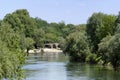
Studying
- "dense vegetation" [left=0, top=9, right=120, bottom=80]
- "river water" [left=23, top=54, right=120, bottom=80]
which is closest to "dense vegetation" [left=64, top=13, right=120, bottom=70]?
"dense vegetation" [left=0, top=9, right=120, bottom=80]

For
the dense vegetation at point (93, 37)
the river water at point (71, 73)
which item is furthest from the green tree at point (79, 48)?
the river water at point (71, 73)

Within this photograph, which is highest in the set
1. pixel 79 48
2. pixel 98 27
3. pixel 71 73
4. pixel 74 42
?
pixel 98 27

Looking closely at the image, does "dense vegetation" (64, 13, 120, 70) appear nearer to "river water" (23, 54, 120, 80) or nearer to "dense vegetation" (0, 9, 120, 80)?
"dense vegetation" (0, 9, 120, 80)

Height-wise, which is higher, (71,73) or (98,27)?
(98,27)

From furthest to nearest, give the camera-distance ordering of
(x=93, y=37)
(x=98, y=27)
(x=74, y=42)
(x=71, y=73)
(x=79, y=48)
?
(x=74, y=42), (x=93, y=37), (x=98, y=27), (x=79, y=48), (x=71, y=73)

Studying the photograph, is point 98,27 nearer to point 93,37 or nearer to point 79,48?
point 93,37

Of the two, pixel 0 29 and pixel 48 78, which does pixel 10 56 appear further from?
pixel 48 78

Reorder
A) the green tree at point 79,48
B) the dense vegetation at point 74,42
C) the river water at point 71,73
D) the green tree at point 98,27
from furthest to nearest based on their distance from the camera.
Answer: the green tree at point 79,48 → the green tree at point 98,27 → the river water at point 71,73 → the dense vegetation at point 74,42

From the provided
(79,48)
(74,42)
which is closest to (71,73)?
(79,48)

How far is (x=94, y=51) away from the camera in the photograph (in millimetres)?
88000

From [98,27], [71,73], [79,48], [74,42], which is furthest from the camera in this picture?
[74,42]

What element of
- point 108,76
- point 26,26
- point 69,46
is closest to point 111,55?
point 108,76

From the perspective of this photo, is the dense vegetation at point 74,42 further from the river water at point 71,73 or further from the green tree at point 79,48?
the river water at point 71,73

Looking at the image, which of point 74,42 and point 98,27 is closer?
point 98,27
